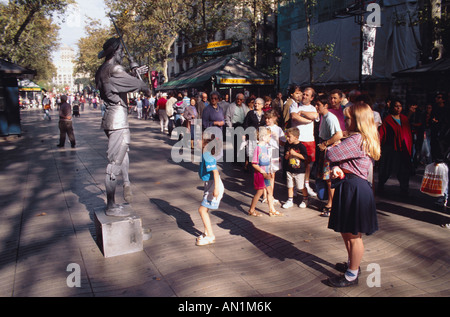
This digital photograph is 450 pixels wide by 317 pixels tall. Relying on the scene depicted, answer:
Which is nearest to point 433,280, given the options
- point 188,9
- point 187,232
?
point 187,232

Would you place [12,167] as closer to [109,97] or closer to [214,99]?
[214,99]

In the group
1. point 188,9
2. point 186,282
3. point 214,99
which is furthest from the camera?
point 188,9

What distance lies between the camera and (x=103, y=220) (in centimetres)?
436

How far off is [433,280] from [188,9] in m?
26.3

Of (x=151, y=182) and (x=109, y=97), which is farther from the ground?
(x=109, y=97)

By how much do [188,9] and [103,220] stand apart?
2509 cm

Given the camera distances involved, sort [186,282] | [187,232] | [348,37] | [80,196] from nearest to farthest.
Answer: [186,282] → [187,232] → [80,196] → [348,37]

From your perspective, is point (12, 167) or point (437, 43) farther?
point (437, 43)

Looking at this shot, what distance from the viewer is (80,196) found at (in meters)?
6.87

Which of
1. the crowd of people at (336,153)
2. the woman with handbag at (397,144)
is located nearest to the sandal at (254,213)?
the crowd of people at (336,153)

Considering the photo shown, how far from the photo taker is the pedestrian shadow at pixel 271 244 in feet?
13.6

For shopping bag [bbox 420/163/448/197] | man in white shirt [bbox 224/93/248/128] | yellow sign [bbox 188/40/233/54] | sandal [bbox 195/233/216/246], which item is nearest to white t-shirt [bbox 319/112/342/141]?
shopping bag [bbox 420/163/448/197]

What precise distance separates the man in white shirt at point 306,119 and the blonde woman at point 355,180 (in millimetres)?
2713
